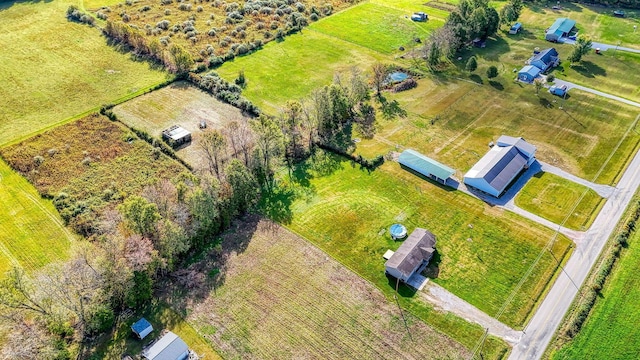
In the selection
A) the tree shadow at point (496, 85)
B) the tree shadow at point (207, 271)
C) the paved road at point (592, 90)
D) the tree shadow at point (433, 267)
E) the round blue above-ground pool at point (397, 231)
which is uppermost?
the paved road at point (592, 90)

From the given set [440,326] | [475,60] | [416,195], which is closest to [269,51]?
[475,60]

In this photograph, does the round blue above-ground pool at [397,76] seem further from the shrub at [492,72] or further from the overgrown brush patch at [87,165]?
the overgrown brush patch at [87,165]

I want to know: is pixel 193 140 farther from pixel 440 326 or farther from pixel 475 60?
pixel 475 60

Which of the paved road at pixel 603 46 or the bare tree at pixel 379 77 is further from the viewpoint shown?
the paved road at pixel 603 46

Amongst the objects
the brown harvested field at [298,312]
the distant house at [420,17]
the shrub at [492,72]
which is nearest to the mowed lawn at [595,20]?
the distant house at [420,17]

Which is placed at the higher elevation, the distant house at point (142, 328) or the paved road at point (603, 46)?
the paved road at point (603, 46)

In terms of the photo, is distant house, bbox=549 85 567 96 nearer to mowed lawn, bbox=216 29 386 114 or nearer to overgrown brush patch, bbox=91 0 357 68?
mowed lawn, bbox=216 29 386 114

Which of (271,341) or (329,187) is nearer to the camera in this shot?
(271,341)
